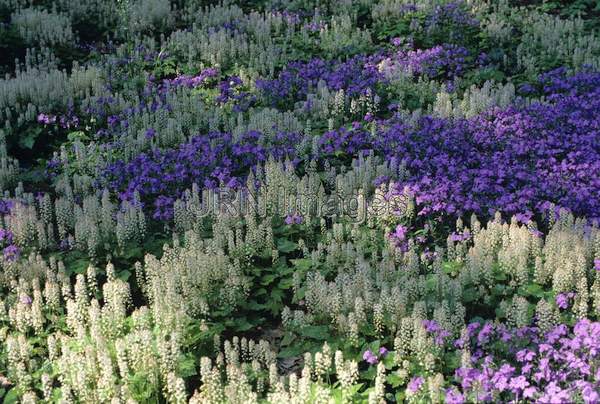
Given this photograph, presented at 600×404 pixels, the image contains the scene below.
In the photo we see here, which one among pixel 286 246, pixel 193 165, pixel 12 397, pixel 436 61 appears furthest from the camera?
pixel 436 61

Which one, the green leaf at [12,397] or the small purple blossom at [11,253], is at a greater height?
the small purple blossom at [11,253]

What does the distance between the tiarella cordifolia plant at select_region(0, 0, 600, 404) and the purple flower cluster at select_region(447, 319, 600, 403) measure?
2 cm

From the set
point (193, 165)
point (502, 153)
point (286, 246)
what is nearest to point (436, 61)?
point (502, 153)

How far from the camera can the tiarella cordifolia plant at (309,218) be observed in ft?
18.2

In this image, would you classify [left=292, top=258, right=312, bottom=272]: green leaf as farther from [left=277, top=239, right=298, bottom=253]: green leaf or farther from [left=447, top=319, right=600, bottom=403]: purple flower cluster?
[left=447, top=319, right=600, bottom=403]: purple flower cluster

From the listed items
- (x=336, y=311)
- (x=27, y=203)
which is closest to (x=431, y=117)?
(x=336, y=311)

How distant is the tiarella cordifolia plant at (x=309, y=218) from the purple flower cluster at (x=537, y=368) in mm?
22

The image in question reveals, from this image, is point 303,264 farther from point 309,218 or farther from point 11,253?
point 11,253

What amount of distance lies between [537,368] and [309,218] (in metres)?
3.06

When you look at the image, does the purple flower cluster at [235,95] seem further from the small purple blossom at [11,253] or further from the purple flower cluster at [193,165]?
the small purple blossom at [11,253]

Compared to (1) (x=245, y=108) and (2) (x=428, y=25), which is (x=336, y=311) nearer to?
(1) (x=245, y=108)

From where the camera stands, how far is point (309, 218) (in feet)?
25.1

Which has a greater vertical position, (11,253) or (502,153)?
(502,153)

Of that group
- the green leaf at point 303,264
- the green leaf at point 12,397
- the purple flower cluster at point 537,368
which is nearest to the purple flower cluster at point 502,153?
the green leaf at point 303,264
